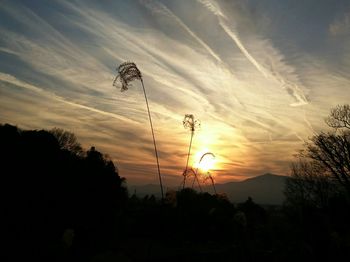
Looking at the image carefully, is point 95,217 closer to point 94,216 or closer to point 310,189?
point 94,216

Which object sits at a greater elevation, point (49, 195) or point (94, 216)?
point (49, 195)

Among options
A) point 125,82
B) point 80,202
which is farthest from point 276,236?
point 125,82

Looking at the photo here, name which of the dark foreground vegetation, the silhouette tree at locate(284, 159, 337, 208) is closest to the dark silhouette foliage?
the dark foreground vegetation

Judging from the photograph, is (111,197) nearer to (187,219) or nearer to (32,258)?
(187,219)

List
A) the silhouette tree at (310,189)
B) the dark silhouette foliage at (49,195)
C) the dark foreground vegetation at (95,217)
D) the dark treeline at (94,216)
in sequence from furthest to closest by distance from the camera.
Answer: the silhouette tree at (310,189) < the dark silhouette foliage at (49,195) < the dark treeline at (94,216) < the dark foreground vegetation at (95,217)

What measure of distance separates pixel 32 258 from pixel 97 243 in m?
15.3

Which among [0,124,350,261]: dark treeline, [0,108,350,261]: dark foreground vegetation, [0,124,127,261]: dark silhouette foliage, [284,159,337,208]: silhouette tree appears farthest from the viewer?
[284,159,337,208]: silhouette tree

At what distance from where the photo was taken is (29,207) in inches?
1023

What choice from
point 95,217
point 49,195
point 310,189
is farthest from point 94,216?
point 310,189

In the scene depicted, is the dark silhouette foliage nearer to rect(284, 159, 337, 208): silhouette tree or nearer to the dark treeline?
the dark treeline

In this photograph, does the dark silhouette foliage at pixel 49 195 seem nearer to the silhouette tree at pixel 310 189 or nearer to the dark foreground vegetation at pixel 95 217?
the dark foreground vegetation at pixel 95 217

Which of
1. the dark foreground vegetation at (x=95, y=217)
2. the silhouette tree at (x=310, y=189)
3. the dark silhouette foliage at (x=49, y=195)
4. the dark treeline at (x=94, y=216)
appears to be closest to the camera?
the dark foreground vegetation at (x=95, y=217)

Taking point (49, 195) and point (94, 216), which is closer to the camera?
point (49, 195)

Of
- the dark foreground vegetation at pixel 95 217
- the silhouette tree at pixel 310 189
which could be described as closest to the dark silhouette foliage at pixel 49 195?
the dark foreground vegetation at pixel 95 217
